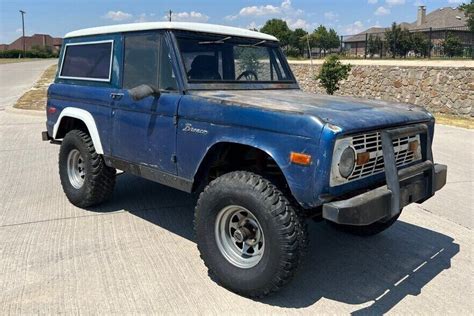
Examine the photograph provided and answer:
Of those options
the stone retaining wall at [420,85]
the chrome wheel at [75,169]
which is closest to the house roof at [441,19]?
the stone retaining wall at [420,85]

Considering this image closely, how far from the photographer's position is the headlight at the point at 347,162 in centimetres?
306

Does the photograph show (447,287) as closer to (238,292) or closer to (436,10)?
(238,292)

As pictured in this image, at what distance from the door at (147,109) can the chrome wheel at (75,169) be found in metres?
0.97

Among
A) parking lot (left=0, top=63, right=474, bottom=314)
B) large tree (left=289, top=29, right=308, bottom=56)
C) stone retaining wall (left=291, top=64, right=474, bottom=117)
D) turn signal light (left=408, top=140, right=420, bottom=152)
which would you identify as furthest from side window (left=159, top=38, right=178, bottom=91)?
large tree (left=289, top=29, right=308, bottom=56)

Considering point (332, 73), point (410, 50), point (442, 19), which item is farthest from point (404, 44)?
point (442, 19)

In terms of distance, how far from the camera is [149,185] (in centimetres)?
622

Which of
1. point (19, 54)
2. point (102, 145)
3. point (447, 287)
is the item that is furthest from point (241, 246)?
point (19, 54)

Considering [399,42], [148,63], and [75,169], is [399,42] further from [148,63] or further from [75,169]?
[148,63]

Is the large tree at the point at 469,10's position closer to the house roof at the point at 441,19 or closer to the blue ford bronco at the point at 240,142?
the house roof at the point at 441,19

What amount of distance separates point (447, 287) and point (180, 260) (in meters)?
2.11

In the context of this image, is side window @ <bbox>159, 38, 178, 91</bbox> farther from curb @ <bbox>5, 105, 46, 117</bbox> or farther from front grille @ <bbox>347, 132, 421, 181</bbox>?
curb @ <bbox>5, 105, 46, 117</bbox>

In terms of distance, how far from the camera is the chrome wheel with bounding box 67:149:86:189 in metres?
A: 5.33

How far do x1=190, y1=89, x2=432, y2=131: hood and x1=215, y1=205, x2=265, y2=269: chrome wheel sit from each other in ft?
2.63

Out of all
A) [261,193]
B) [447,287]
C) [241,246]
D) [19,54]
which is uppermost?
[19,54]
